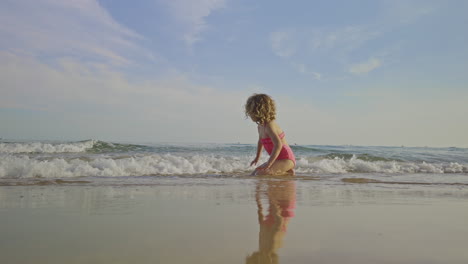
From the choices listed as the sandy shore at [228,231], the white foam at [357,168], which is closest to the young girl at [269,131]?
the sandy shore at [228,231]

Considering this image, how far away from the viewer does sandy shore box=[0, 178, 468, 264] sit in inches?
52.6

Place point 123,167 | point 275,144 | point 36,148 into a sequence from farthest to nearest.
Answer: point 36,148
point 123,167
point 275,144

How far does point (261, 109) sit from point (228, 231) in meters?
3.45

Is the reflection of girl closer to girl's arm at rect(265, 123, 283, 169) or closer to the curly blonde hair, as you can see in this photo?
girl's arm at rect(265, 123, 283, 169)

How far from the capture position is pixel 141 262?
1227 millimetres

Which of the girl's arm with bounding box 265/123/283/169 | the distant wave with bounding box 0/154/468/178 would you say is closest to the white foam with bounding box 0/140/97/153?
the distant wave with bounding box 0/154/468/178

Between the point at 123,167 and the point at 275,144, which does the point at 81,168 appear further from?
the point at 275,144

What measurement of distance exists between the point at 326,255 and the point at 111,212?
1.54 m

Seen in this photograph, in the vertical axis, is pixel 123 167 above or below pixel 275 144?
below

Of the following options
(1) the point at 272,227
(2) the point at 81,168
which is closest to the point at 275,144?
(1) the point at 272,227

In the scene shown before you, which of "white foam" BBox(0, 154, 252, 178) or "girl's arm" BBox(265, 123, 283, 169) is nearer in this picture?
"girl's arm" BBox(265, 123, 283, 169)

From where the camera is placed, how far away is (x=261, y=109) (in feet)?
16.6

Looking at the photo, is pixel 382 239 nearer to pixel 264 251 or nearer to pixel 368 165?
pixel 264 251

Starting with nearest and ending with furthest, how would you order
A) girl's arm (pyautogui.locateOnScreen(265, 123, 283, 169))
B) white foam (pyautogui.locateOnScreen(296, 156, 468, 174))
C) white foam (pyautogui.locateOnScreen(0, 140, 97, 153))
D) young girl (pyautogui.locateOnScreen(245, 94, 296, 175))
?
girl's arm (pyautogui.locateOnScreen(265, 123, 283, 169)), young girl (pyautogui.locateOnScreen(245, 94, 296, 175)), white foam (pyautogui.locateOnScreen(296, 156, 468, 174)), white foam (pyautogui.locateOnScreen(0, 140, 97, 153))
